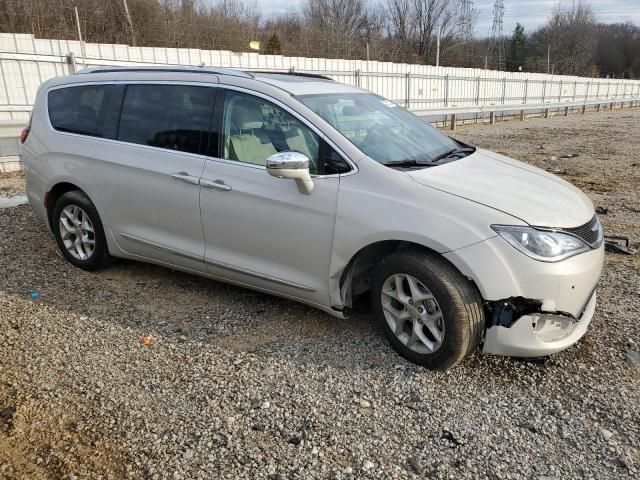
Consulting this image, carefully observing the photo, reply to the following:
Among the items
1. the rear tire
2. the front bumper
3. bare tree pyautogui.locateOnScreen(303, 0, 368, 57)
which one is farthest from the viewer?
bare tree pyautogui.locateOnScreen(303, 0, 368, 57)

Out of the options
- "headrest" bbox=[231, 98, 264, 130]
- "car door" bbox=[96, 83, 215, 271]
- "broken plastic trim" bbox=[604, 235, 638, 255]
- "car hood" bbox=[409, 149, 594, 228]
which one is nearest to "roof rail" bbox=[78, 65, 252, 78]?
"car door" bbox=[96, 83, 215, 271]

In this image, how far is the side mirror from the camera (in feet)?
10.8

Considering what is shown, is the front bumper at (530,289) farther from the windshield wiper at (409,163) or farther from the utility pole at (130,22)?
the utility pole at (130,22)

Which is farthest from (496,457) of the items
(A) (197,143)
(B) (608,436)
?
(A) (197,143)

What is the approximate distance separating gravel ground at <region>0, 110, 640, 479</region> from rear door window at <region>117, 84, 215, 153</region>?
4.16 ft

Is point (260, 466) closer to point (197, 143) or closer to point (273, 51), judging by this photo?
point (197, 143)

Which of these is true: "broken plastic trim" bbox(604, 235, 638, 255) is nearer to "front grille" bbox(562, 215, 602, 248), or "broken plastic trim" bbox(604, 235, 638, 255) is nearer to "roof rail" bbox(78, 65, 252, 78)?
"front grille" bbox(562, 215, 602, 248)

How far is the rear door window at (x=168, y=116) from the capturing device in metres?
3.95

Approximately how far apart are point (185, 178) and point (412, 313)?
6.19 ft

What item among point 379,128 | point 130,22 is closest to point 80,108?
point 379,128

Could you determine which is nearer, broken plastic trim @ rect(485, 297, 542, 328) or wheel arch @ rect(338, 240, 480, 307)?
broken plastic trim @ rect(485, 297, 542, 328)

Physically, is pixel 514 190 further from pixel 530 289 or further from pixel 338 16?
pixel 338 16

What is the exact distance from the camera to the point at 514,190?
3.32m

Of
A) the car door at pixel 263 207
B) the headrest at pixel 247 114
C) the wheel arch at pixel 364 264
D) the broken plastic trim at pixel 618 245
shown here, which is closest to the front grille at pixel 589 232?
the wheel arch at pixel 364 264
